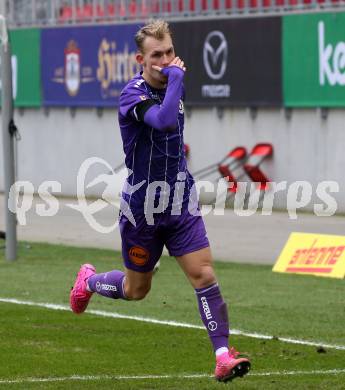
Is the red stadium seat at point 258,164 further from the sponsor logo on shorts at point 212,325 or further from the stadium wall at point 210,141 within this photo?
the sponsor logo on shorts at point 212,325

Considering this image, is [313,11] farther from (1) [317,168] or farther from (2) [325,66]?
(1) [317,168]

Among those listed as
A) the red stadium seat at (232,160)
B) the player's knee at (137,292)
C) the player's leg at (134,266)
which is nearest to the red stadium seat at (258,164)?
the red stadium seat at (232,160)

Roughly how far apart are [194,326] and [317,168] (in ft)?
34.9

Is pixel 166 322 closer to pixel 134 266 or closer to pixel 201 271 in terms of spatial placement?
pixel 134 266

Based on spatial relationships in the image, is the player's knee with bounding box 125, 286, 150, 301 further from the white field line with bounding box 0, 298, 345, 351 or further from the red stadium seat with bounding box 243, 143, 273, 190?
the red stadium seat with bounding box 243, 143, 273, 190

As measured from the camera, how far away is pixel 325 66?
20.9 m

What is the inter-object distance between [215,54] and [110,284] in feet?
46.5

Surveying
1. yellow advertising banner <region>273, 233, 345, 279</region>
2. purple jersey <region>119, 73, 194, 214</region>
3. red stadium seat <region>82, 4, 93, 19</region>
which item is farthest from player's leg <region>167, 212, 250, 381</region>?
red stadium seat <region>82, 4, 93, 19</region>

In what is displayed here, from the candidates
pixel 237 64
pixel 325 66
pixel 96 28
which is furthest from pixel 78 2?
pixel 325 66

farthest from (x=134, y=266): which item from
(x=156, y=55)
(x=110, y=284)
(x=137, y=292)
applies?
(x=156, y=55)

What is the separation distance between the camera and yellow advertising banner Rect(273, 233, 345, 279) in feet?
46.9

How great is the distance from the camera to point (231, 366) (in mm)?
7840

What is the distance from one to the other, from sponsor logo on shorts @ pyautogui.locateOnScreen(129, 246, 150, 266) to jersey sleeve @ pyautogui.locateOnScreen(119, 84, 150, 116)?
0.90 m

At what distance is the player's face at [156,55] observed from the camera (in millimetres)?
7996
